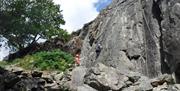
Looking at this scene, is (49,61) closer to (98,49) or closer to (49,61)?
(49,61)

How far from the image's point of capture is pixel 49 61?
129 ft

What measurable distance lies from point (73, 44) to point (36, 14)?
13.5ft

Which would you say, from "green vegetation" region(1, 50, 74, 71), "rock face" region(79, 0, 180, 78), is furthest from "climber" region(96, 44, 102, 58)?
"green vegetation" region(1, 50, 74, 71)

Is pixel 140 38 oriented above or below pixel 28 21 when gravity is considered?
below

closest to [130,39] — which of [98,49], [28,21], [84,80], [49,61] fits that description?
[98,49]

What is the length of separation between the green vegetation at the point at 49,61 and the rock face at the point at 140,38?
171 centimetres

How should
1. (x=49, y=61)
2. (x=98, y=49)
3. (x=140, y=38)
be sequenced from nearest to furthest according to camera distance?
(x=140, y=38), (x=98, y=49), (x=49, y=61)

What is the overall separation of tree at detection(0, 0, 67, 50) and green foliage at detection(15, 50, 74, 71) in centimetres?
216

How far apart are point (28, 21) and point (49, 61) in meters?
6.23

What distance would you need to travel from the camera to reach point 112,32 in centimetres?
3522

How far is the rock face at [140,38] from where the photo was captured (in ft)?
94.0

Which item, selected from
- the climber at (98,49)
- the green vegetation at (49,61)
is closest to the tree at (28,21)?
the green vegetation at (49,61)

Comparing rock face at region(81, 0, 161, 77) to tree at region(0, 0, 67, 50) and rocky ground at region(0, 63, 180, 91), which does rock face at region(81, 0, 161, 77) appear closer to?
rocky ground at region(0, 63, 180, 91)

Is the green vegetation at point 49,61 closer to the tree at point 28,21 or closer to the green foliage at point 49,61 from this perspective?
the green foliage at point 49,61
